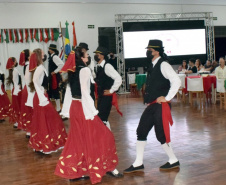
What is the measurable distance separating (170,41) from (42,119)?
33.8ft

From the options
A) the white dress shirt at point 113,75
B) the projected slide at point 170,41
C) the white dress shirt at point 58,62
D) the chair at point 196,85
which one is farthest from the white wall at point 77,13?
the white dress shirt at point 113,75

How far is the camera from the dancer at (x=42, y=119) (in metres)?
5.21

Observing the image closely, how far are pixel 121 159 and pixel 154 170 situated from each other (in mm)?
683

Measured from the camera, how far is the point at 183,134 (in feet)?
20.7

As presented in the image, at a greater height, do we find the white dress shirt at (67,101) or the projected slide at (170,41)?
the projected slide at (170,41)

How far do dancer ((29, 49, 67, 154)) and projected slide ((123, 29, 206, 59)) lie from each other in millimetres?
8928

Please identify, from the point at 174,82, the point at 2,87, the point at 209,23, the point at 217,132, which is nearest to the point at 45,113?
the point at 174,82

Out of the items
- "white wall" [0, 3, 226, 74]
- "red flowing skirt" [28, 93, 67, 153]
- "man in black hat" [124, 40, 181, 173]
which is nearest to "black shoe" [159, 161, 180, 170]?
"man in black hat" [124, 40, 181, 173]

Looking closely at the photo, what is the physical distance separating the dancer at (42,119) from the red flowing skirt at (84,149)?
4.76ft

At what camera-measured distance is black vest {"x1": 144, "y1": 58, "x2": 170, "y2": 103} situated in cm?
411

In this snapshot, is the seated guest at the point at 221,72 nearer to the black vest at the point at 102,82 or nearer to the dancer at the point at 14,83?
the black vest at the point at 102,82

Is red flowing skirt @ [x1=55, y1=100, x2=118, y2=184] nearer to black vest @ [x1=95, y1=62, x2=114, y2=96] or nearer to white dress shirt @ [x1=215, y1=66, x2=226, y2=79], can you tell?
black vest @ [x1=95, y1=62, x2=114, y2=96]

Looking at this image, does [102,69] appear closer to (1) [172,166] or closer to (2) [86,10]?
(1) [172,166]

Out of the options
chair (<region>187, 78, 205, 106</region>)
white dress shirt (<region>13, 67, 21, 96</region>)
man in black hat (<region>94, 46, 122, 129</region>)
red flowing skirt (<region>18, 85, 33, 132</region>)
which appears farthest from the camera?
chair (<region>187, 78, 205, 106</region>)
